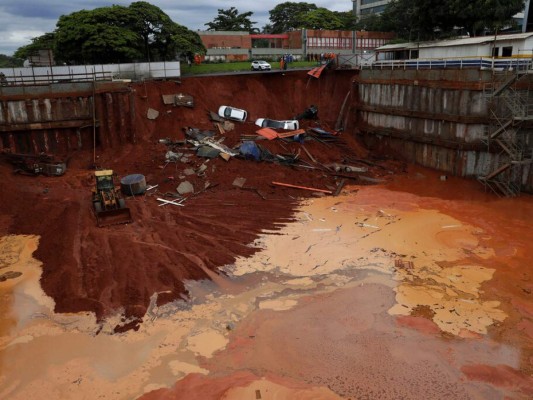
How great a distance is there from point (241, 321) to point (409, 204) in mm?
13490

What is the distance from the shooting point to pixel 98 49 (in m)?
37.6

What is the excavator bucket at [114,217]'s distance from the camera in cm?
1916

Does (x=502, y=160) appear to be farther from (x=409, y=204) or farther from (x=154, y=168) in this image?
(x=154, y=168)

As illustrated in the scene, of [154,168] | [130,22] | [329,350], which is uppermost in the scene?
[130,22]

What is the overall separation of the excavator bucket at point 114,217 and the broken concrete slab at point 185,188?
15.3ft

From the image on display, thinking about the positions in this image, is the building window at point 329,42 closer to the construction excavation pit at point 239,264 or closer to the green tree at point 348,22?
the green tree at point 348,22

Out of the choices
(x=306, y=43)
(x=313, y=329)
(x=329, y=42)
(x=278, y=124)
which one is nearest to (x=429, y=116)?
(x=278, y=124)

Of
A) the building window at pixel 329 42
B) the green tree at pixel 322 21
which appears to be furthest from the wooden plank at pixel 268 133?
the green tree at pixel 322 21

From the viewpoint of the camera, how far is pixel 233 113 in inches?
1228

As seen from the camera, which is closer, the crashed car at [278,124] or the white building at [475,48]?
the white building at [475,48]

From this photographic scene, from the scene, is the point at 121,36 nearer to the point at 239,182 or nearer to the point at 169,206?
the point at 239,182

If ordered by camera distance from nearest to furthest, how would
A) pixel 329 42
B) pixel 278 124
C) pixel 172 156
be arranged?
1. pixel 172 156
2. pixel 278 124
3. pixel 329 42

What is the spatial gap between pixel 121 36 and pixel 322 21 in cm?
4458

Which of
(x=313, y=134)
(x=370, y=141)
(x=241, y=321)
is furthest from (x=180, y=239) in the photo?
(x=370, y=141)
